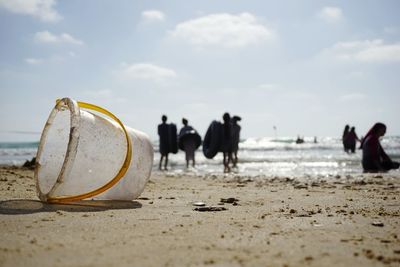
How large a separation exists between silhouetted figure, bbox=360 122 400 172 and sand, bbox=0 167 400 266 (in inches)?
225

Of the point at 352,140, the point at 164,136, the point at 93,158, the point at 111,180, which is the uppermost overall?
the point at 352,140

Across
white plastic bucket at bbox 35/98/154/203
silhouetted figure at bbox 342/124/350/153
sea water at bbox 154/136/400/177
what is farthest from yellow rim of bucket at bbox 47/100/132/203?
silhouetted figure at bbox 342/124/350/153

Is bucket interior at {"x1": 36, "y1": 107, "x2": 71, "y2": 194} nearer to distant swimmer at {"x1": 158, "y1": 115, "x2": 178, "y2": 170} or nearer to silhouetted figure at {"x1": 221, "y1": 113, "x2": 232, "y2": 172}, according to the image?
silhouetted figure at {"x1": 221, "y1": 113, "x2": 232, "y2": 172}

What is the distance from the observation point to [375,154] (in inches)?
395

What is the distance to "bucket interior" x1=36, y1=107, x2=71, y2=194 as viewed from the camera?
4227 mm

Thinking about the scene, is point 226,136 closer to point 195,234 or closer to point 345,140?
Answer: point 195,234

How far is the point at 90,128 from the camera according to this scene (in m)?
4.12

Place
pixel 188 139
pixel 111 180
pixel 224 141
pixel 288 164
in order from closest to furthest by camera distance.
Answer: pixel 111 180
pixel 224 141
pixel 188 139
pixel 288 164

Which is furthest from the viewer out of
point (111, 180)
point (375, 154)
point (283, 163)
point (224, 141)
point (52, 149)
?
point (283, 163)

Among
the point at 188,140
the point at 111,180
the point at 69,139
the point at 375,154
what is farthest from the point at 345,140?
the point at 69,139

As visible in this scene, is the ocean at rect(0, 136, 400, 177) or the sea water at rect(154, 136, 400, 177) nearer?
the sea water at rect(154, 136, 400, 177)

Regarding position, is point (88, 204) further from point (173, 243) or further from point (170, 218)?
point (173, 243)

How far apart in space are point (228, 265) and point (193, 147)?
11.9m

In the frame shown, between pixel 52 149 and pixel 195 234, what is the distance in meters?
2.32
